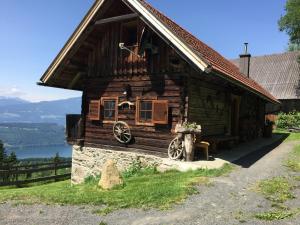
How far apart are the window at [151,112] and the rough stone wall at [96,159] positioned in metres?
1.33

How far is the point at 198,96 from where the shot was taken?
1264cm

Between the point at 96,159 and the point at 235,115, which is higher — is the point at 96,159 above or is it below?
below

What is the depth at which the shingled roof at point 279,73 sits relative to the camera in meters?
31.0

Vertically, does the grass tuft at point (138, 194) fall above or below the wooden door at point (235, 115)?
below

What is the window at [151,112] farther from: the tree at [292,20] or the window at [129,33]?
the tree at [292,20]

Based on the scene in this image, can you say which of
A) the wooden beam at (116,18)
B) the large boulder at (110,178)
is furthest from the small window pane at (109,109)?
the large boulder at (110,178)

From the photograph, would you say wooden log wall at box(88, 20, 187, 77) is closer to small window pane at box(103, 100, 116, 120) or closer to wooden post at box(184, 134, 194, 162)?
small window pane at box(103, 100, 116, 120)

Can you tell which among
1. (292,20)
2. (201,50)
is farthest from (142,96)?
(292,20)

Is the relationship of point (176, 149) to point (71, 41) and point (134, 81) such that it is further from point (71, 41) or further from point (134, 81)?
point (71, 41)

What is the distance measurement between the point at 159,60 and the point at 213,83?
8.81ft

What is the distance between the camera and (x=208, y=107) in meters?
13.5

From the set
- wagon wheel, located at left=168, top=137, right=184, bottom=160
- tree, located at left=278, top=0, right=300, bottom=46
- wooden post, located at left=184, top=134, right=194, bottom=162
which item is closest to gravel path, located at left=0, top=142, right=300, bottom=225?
wooden post, located at left=184, top=134, right=194, bottom=162

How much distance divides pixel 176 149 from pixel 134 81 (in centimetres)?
338

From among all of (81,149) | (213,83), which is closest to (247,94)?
(213,83)
